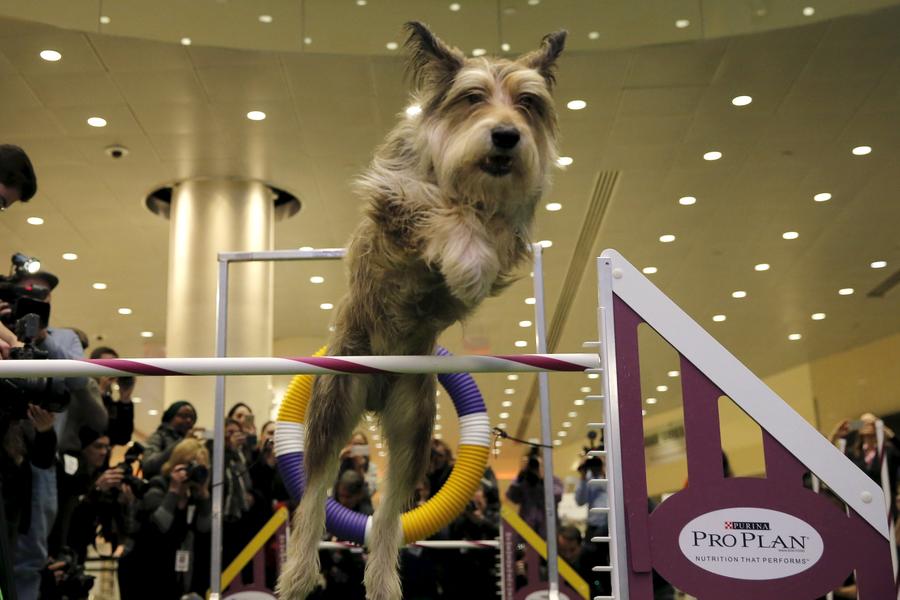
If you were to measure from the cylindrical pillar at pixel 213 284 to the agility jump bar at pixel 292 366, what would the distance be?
5.82 metres

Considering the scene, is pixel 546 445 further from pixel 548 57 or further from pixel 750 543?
pixel 548 57

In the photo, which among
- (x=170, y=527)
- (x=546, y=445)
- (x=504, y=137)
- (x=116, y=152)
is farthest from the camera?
(x=116, y=152)

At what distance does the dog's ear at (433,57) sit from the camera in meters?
2.31

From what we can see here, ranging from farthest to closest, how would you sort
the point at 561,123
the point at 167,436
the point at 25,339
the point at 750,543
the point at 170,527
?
the point at 561,123
the point at 167,436
the point at 170,527
the point at 25,339
the point at 750,543

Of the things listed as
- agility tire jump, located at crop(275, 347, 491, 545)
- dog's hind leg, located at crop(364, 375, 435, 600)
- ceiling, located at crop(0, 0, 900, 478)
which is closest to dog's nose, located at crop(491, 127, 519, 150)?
dog's hind leg, located at crop(364, 375, 435, 600)

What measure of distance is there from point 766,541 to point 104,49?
5.84m

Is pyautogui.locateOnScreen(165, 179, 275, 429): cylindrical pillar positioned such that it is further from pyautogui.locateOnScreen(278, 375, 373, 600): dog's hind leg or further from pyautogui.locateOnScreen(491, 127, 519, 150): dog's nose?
pyautogui.locateOnScreen(491, 127, 519, 150): dog's nose

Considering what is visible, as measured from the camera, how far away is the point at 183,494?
5180 mm

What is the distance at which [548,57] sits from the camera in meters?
2.40

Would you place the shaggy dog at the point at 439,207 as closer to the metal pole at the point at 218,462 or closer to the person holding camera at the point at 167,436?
the metal pole at the point at 218,462

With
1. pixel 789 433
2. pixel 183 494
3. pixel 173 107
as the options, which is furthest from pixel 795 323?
pixel 789 433

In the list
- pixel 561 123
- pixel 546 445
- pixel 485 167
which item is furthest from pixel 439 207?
pixel 561 123

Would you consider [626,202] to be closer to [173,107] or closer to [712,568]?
[173,107]

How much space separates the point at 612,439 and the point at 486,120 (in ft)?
2.70
